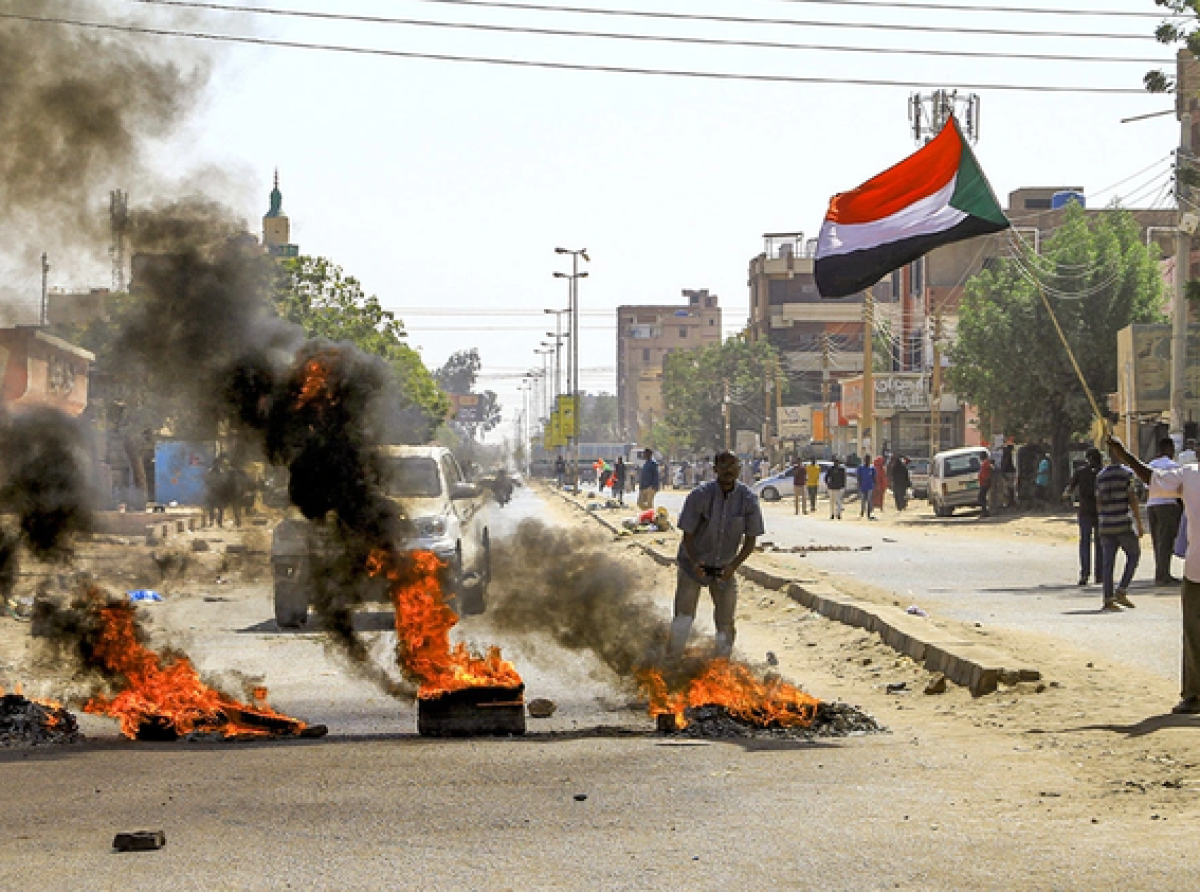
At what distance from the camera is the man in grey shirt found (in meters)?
11.3

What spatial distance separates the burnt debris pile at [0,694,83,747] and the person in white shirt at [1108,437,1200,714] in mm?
6481

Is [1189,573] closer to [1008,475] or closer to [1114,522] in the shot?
[1114,522]

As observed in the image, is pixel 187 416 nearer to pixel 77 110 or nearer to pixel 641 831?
pixel 77 110

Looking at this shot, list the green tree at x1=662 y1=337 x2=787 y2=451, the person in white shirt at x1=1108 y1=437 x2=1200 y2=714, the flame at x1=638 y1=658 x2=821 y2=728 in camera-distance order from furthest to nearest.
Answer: the green tree at x1=662 y1=337 x2=787 y2=451, the person in white shirt at x1=1108 y1=437 x2=1200 y2=714, the flame at x1=638 y1=658 x2=821 y2=728

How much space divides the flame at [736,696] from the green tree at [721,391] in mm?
101331

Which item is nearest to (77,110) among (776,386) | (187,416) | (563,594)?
(187,416)

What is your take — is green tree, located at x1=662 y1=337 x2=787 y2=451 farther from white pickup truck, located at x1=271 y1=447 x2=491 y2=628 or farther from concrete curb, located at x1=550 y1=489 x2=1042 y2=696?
white pickup truck, located at x1=271 y1=447 x2=491 y2=628

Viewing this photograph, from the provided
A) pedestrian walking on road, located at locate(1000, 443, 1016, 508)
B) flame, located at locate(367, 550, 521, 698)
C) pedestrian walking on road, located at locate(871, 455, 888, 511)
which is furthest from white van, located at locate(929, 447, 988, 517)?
flame, located at locate(367, 550, 521, 698)

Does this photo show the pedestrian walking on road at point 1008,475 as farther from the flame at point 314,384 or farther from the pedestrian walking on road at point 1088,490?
the flame at point 314,384

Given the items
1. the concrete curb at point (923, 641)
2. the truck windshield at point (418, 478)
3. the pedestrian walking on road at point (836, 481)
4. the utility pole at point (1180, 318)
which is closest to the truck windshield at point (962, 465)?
the pedestrian walking on road at point (836, 481)

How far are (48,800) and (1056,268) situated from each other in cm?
4343

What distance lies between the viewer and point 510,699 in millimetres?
9492

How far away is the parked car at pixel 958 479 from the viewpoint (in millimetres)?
45625

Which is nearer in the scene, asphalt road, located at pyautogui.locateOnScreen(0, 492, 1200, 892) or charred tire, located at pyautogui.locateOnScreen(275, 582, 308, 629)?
asphalt road, located at pyautogui.locateOnScreen(0, 492, 1200, 892)
